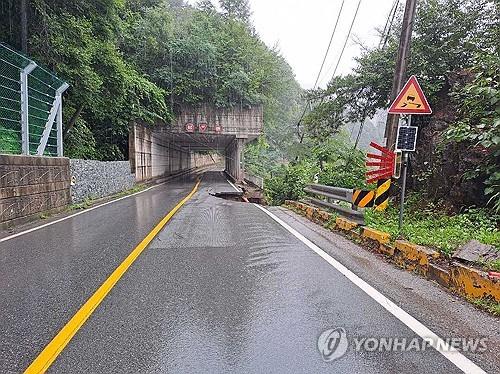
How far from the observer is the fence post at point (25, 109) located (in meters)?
11.0

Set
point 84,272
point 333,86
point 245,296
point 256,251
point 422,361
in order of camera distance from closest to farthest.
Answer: point 422,361 → point 245,296 → point 84,272 → point 256,251 → point 333,86

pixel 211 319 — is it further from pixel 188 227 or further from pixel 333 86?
pixel 333 86

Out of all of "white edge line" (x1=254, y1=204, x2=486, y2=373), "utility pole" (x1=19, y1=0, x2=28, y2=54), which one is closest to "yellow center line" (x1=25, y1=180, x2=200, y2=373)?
"white edge line" (x1=254, y1=204, x2=486, y2=373)

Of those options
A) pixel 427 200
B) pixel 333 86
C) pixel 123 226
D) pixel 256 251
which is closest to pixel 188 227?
pixel 123 226

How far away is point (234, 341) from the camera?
334cm

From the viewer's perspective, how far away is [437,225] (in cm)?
772

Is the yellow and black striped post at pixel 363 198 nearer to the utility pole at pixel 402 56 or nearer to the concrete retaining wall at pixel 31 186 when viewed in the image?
the utility pole at pixel 402 56

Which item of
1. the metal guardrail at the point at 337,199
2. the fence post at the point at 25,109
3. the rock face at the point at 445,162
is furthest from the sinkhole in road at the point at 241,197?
the fence post at the point at 25,109

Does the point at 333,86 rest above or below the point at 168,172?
above

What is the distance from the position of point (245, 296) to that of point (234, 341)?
1.08 metres

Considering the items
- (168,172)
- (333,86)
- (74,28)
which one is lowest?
(168,172)

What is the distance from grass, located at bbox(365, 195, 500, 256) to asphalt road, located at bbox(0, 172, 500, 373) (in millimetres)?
768

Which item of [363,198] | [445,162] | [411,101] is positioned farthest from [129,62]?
[411,101]

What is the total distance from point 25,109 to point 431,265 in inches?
426
